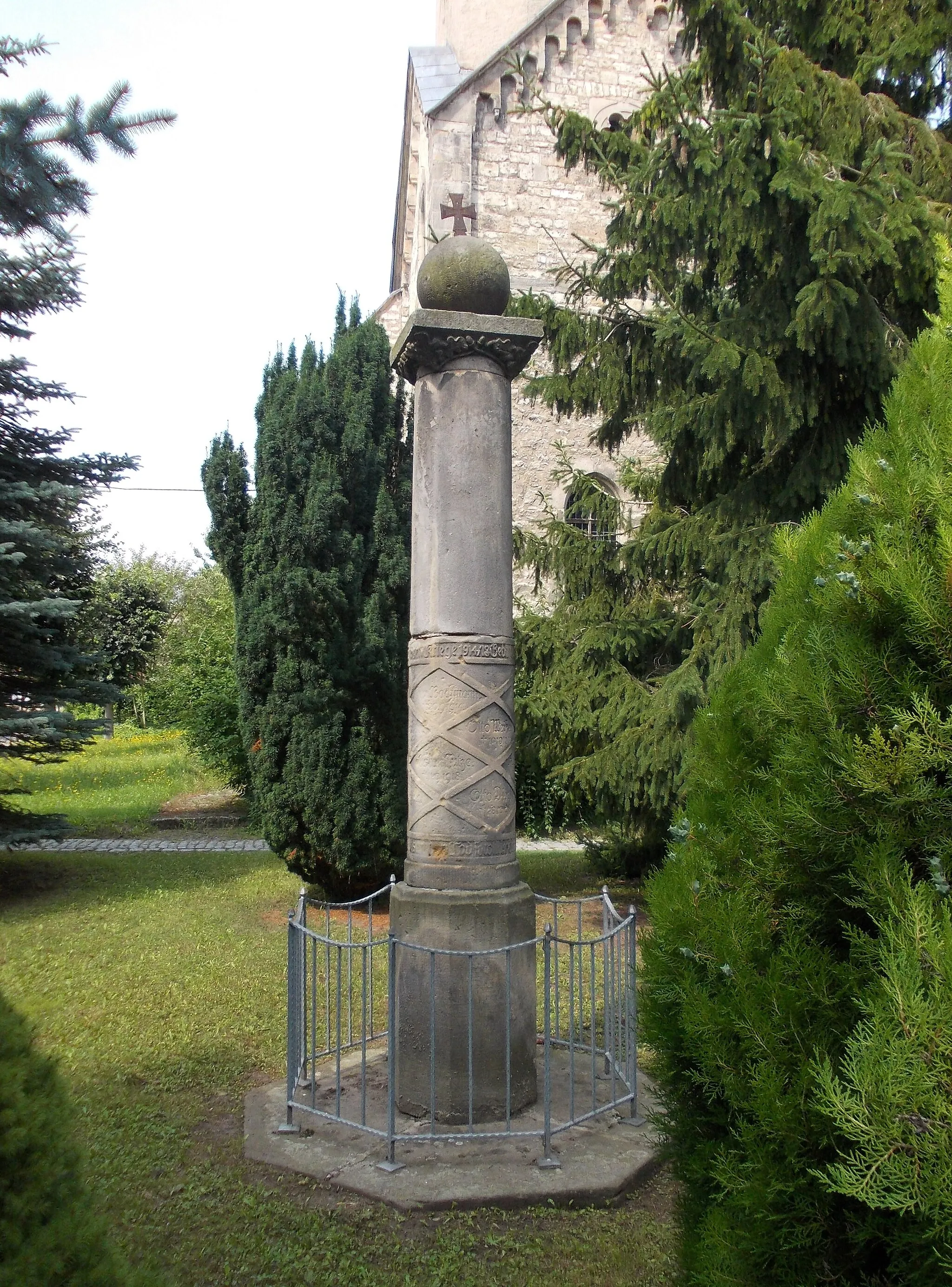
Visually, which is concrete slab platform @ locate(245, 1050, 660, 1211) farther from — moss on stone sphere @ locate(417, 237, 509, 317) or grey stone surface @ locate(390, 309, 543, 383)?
moss on stone sphere @ locate(417, 237, 509, 317)

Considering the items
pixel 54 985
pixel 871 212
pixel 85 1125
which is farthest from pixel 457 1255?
pixel 871 212

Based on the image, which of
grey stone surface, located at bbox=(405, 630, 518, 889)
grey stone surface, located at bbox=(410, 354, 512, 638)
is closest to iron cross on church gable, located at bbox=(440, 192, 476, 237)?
grey stone surface, located at bbox=(410, 354, 512, 638)

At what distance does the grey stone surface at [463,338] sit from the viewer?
193 inches

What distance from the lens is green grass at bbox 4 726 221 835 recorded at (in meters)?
15.9

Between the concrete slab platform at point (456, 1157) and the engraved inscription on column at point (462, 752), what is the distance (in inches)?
50.7

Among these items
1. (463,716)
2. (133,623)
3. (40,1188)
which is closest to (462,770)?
(463,716)

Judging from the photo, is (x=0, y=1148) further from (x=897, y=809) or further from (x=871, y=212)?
(x=871, y=212)

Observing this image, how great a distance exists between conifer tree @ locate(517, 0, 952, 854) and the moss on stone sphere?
2.65 m

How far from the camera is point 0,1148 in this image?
144 cm

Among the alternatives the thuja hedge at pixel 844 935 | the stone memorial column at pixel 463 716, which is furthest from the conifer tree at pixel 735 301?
the thuja hedge at pixel 844 935

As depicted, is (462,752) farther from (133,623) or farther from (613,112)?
(133,623)

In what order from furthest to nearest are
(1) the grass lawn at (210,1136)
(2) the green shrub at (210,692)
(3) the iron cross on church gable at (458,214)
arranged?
1. (2) the green shrub at (210,692)
2. (3) the iron cross on church gable at (458,214)
3. (1) the grass lawn at (210,1136)

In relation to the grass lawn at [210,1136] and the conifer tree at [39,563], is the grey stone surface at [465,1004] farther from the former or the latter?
the conifer tree at [39,563]

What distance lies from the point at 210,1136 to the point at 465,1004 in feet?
4.56
